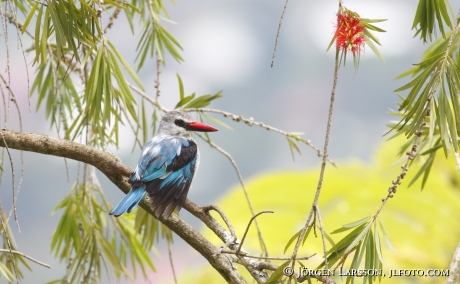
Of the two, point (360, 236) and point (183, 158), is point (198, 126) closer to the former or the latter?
point (183, 158)

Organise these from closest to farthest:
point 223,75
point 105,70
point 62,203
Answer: point 105,70, point 62,203, point 223,75

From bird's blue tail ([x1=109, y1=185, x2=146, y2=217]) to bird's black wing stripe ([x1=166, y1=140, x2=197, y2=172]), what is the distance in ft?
1.15

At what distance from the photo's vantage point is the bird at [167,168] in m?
2.39

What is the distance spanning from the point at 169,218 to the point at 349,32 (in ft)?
2.86

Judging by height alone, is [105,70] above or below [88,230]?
above

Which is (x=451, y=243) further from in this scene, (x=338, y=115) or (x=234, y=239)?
(x=338, y=115)

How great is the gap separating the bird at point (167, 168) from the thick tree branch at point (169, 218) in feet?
0.42

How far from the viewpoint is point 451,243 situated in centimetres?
665

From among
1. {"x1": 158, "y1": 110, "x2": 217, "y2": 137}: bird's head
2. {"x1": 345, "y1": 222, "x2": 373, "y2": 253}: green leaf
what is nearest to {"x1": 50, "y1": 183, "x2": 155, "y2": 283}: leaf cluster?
{"x1": 158, "y1": 110, "x2": 217, "y2": 137}: bird's head

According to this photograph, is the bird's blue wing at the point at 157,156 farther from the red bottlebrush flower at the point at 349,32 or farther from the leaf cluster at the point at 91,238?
the red bottlebrush flower at the point at 349,32

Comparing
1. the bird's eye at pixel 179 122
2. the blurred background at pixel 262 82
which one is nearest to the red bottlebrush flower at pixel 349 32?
the bird's eye at pixel 179 122

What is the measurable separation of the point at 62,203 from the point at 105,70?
0.89 metres

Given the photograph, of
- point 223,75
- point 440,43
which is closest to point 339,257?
point 440,43

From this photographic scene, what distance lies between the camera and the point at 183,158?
292 centimetres
